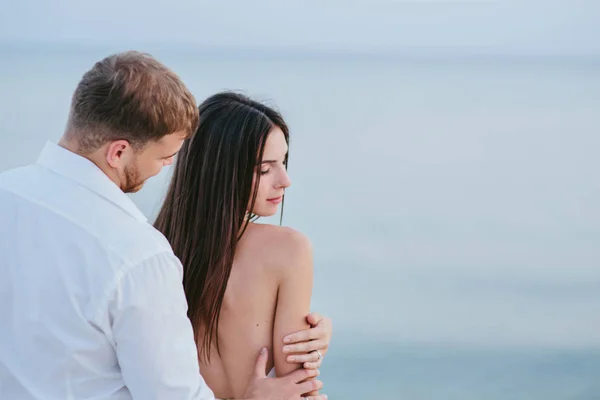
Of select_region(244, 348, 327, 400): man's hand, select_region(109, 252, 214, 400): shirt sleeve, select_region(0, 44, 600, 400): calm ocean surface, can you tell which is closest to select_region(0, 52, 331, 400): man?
select_region(109, 252, 214, 400): shirt sleeve

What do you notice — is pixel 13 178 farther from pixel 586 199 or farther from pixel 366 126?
pixel 366 126

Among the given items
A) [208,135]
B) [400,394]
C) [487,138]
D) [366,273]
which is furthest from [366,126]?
[208,135]

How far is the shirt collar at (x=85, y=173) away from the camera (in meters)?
1.39

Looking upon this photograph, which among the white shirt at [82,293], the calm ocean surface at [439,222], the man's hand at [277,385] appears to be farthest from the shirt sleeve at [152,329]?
the calm ocean surface at [439,222]

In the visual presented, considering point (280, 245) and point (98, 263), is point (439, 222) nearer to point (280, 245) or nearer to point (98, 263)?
point (280, 245)

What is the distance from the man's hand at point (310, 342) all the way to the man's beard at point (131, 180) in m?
0.58

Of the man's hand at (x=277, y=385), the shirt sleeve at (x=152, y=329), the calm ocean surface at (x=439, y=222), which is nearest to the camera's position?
the shirt sleeve at (x=152, y=329)

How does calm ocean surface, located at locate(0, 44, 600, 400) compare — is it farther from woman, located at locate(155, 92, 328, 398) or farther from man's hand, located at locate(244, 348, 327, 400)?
man's hand, located at locate(244, 348, 327, 400)

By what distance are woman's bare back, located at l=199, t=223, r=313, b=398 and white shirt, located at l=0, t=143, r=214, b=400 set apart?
1.74 feet

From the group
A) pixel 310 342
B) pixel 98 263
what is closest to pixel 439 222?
pixel 310 342

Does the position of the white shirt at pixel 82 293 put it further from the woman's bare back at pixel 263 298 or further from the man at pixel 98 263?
the woman's bare back at pixel 263 298

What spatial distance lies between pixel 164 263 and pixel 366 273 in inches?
260

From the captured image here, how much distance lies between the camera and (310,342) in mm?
1952

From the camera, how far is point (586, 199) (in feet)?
35.8
